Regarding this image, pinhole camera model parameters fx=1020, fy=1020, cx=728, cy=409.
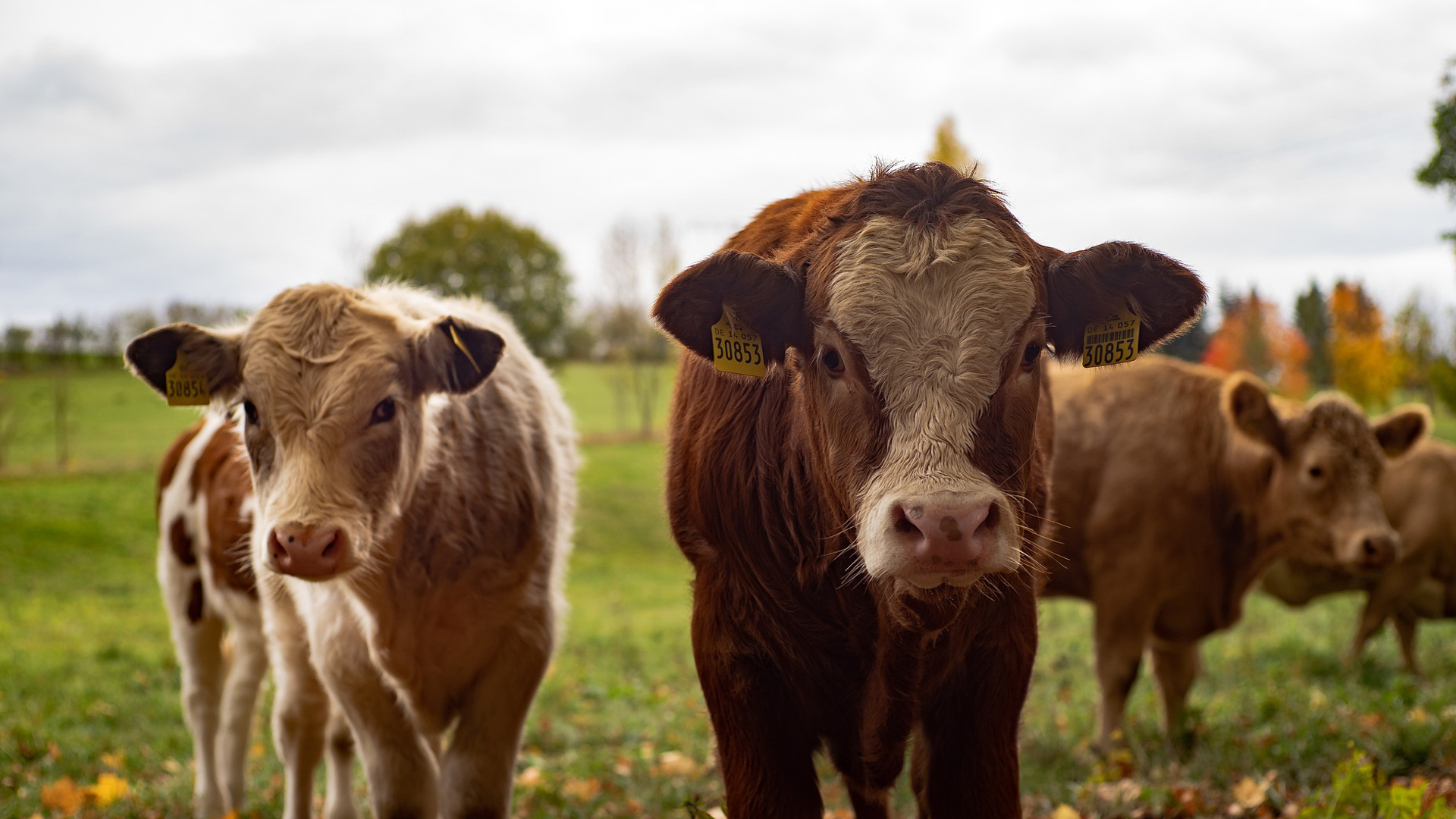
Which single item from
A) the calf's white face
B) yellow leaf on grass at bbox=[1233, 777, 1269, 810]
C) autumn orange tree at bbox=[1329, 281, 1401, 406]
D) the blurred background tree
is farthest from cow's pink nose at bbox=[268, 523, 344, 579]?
autumn orange tree at bbox=[1329, 281, 1401, 406]

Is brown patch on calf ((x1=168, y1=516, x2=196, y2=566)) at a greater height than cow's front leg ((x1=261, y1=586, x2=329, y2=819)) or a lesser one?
greater

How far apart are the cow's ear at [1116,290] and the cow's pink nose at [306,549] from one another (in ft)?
7.44

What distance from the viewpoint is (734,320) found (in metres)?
2.76

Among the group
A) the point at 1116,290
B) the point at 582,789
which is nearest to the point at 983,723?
the point at 1116,290

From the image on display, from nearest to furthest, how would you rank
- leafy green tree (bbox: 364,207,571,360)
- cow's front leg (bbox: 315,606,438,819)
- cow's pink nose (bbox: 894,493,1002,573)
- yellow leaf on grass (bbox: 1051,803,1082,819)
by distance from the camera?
1. cow's pink nose (bbox: 894,493,1002,573)
2. cow's front leg (bbox: 315,606,438,819)
3. yellow leaf on grass (bbox: 1051,803,1082,819)
4. leafy green tree (bbox: 364,207,571,360)

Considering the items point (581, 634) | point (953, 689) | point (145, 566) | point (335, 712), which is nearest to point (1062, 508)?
point (953, 689)

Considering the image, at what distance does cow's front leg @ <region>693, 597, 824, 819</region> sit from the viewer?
9.59 feet

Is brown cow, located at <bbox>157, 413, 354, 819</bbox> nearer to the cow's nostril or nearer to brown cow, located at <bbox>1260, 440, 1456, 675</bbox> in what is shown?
the cow's nostril

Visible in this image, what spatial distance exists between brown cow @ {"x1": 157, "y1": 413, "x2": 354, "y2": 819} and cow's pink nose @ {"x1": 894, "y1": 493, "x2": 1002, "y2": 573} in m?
3.52

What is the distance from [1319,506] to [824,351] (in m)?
5.34


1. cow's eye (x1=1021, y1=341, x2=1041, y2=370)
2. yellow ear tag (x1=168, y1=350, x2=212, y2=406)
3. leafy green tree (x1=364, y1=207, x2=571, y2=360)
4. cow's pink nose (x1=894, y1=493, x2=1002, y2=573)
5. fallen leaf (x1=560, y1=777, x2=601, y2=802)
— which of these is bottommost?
fallen leaf (x1=560, y1=777, x2=601, y2=802)

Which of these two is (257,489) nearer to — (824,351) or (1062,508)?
(824,351)

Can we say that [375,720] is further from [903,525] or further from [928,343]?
[928,343]

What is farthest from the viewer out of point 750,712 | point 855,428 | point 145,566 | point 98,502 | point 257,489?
point 98,502
